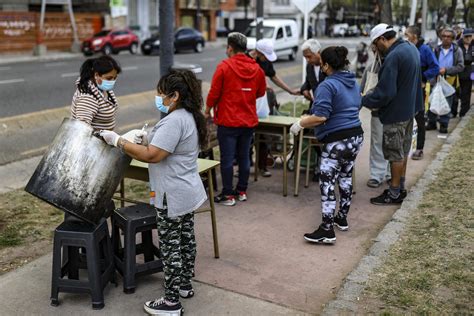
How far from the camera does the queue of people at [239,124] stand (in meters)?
3.58

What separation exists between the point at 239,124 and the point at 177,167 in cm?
223

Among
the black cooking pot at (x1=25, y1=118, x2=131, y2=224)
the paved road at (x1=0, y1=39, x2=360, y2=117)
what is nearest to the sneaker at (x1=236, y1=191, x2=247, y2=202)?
the black cooking pot at (x1=25, y1=118, x2=131, y2=224)

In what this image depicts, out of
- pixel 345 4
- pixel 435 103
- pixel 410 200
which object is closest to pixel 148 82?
pixel 435 103

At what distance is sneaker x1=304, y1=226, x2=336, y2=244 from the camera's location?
4.96m

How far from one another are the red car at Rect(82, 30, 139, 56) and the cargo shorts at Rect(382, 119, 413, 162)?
24.5 meters

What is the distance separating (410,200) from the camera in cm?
605

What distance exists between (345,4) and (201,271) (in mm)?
61490

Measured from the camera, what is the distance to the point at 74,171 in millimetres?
3613

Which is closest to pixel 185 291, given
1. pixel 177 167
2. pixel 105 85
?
pixel 177 167

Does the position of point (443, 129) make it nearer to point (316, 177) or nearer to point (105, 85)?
point (316, 177)

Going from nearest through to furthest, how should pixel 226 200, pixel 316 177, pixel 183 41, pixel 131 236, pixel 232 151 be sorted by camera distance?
pixel 131 236 < pixel 232 151 < pixel 226 200 < pixel 316 177 < pixel 183 41

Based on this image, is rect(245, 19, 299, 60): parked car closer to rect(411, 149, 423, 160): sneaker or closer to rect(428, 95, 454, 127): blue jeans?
rect(428, 95, 454, 127): blue jeans

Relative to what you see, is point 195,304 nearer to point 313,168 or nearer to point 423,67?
point 313,168

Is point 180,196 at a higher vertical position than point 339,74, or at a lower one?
lower
